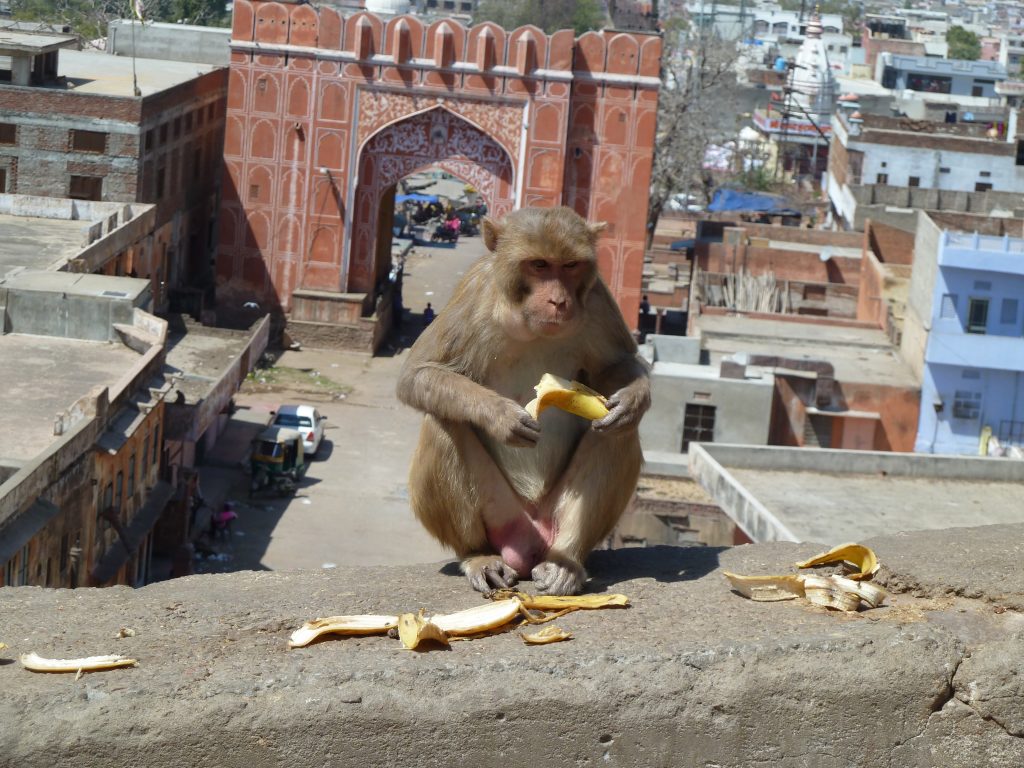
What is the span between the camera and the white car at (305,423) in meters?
23.8

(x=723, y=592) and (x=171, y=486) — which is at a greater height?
(x=723, y=592)

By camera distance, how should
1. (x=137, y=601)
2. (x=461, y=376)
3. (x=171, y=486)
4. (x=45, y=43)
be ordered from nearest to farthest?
(x=137, y=601) < (x=461, y=376) < (x=171, y=486) < (x=45, y=43)

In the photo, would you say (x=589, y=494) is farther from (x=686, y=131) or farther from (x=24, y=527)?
(x=686, y=131)

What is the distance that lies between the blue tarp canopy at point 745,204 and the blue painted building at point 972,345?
1808 cm

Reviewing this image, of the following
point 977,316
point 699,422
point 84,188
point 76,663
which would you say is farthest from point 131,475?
point 977,316

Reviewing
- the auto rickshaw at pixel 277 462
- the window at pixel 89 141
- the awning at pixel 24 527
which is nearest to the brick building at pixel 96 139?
the window at pixel 89 141

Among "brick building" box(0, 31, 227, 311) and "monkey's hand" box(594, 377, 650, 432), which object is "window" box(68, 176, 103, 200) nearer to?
"brick building" box(0, 31, 227, 311)

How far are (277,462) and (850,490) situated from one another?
794cm

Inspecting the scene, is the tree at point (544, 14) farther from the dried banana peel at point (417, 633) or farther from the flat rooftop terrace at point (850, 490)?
the dried banana peel at point (417, 633)

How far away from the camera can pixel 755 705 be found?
3.99 meters

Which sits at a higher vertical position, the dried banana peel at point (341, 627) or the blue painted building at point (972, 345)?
the dried banana peel at point (341, 627)

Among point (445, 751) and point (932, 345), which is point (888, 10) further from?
point (445, 751)

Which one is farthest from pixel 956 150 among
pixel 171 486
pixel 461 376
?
pixel 461 376

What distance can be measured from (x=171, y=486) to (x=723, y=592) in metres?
15.1
